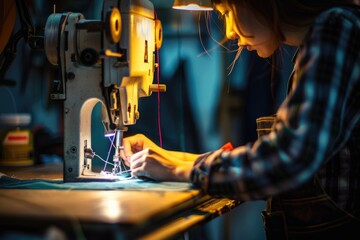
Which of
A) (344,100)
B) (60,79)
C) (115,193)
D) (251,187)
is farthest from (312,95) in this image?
(60,79)

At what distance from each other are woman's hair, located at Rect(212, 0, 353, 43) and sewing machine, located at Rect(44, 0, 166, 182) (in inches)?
15.7

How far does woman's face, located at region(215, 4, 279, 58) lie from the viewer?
70.4 inches

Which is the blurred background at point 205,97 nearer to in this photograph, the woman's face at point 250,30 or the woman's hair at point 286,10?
the woman's face at point 250,30

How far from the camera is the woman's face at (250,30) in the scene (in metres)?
1.79

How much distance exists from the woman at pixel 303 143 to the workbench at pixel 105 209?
0.10 m

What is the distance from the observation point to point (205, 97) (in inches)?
111

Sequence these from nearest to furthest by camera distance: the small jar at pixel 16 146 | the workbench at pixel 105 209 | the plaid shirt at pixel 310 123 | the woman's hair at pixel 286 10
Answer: the workbench at pixel 105 209 → the plaid shirt at pixel 310 123 → the woman's hair at pixel 286 10 → the small jar at pixel 16 146

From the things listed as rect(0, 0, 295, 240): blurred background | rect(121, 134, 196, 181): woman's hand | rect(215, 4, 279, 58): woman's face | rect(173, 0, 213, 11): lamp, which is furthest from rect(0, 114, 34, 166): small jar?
rect(215, 4, 279, 58): woman's face

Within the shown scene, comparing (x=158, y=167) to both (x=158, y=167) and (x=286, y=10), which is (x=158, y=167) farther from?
(x=286, y=10)

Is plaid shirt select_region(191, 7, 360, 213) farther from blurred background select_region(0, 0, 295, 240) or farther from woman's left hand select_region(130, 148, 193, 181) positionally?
blurred background select_region(0, 0, 295, 240)

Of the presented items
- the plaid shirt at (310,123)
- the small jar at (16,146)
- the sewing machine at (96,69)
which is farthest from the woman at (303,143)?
the small jar at (16,146)

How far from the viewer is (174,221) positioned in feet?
5.14

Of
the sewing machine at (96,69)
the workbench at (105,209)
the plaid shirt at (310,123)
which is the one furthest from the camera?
the sewing machine at (96,69)

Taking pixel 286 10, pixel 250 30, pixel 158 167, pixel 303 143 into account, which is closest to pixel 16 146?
pixel 158 167
